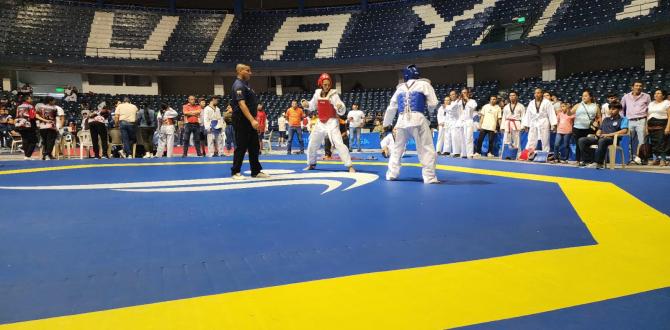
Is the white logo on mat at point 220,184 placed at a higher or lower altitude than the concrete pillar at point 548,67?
lower

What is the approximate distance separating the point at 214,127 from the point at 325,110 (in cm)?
506

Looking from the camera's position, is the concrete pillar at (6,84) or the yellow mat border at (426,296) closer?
the yellow mat border at (426,296)

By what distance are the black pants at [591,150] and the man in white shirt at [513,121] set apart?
2165 mm

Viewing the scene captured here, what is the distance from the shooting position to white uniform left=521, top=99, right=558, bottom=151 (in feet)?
30.9

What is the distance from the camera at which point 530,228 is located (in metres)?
3.03

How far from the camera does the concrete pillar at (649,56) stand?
60.6 feet

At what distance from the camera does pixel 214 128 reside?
11062 mm

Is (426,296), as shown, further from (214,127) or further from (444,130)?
(444,130)

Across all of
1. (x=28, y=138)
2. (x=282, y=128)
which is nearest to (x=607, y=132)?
(x=28, y=138)

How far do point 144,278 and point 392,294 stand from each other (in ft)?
3.97

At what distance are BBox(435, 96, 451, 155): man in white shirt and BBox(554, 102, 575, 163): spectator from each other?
9.23 feet

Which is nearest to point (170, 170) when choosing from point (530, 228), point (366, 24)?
point (530, 228)

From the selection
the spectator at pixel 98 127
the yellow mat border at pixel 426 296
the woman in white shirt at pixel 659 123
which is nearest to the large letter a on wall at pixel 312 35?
the spectator at pixel 98 127

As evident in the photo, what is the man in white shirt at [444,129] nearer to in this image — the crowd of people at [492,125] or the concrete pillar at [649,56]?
the crowd of people at [492,125]
